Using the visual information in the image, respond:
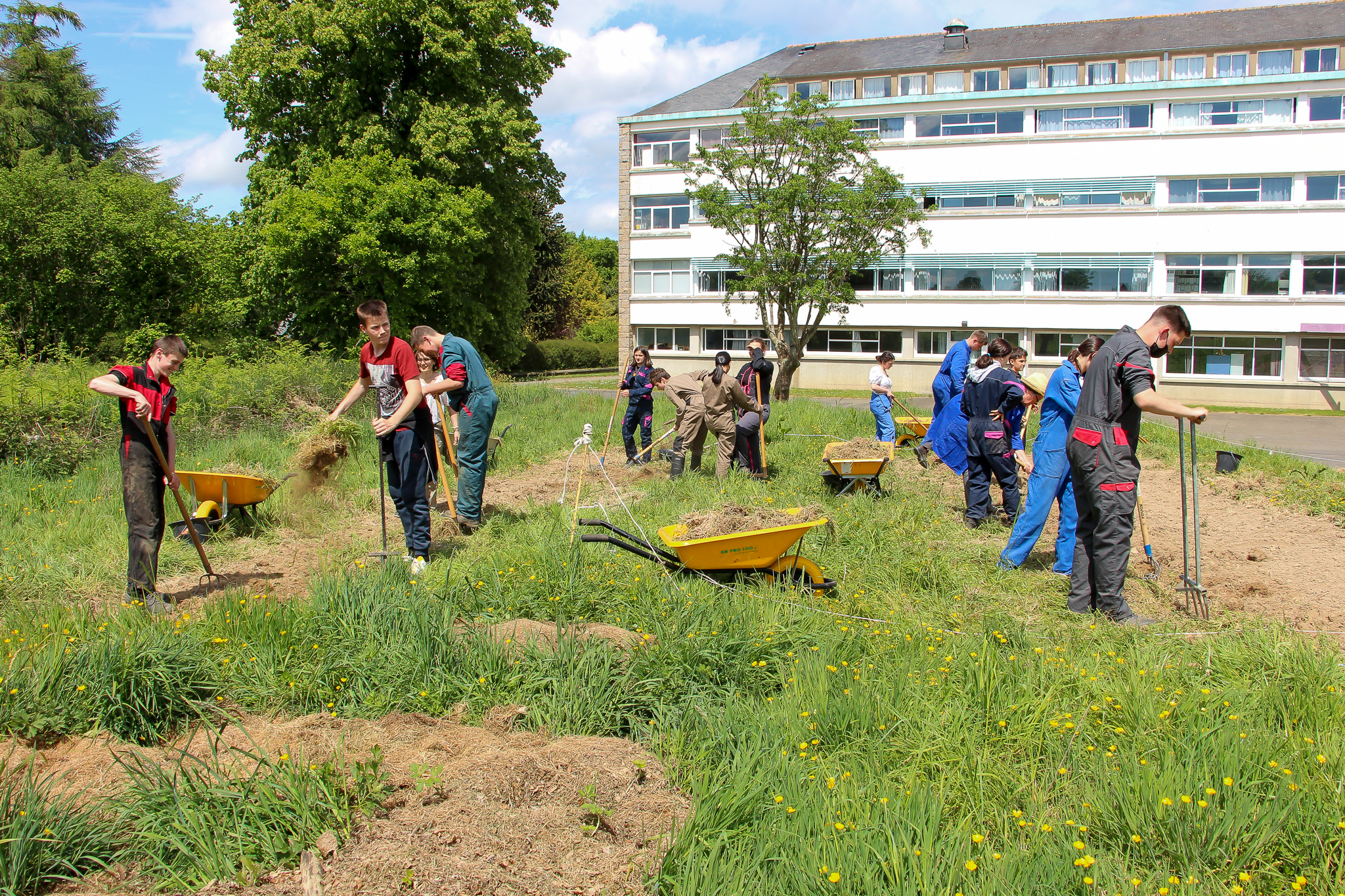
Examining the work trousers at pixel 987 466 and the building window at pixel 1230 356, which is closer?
the work trousers at pixel 987 466

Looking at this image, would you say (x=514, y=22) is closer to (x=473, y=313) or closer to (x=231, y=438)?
(x=473, y=313)

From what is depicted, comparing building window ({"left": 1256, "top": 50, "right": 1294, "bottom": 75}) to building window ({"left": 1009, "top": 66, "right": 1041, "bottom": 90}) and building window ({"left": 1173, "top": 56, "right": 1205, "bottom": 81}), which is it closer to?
building window ({"left": 1173, "top": 56, "right": 1205, "bottom": 81})

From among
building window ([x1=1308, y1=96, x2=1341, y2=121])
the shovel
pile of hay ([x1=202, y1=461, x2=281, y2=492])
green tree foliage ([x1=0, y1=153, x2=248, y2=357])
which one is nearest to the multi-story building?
building window ([x1=1308, y1=96, x2=1341, y2=121])

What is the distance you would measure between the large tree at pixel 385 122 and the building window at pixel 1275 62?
90.0 ft

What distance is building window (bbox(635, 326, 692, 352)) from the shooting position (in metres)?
38.5

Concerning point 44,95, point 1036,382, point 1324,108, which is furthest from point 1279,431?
point 44,95

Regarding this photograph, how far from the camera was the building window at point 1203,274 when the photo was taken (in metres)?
31.4

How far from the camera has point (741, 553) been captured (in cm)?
546

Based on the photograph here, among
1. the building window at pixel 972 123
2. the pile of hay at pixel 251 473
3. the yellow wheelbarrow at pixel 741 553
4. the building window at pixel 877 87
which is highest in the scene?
the building window at pixel 877 87

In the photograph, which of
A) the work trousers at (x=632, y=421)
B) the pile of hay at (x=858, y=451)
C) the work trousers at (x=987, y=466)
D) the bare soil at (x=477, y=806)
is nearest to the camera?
the bare soil at (x=477, y=806)

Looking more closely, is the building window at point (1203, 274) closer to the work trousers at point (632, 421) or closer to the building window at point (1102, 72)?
the building window at point (1102, 72)

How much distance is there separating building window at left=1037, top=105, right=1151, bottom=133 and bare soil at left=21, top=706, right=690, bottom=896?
118 feet

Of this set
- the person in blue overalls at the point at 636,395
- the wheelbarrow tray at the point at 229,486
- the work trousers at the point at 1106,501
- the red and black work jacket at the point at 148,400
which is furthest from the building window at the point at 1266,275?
the red and black work jacket at the point at 148,400

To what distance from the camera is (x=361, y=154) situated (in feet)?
74.8
